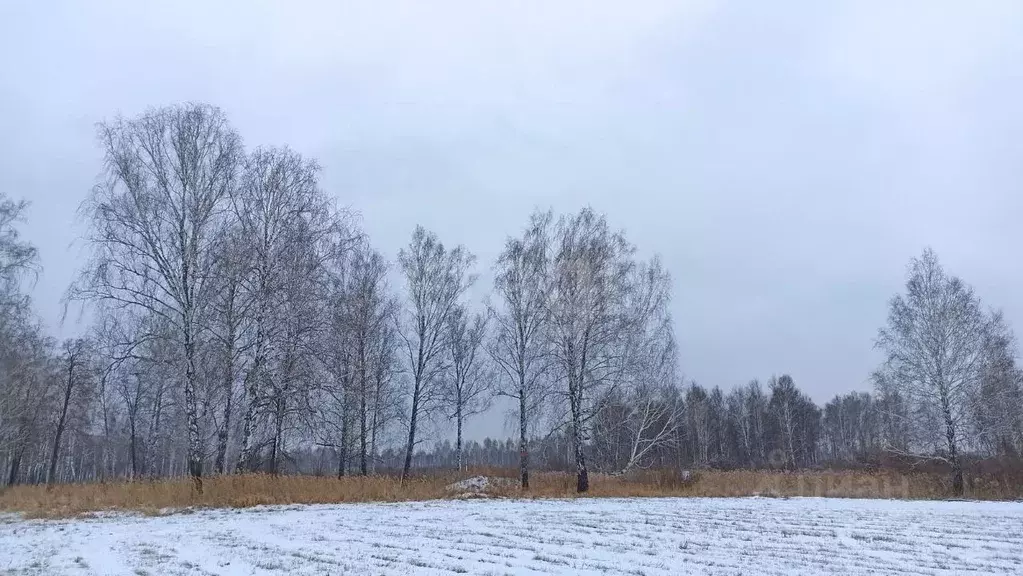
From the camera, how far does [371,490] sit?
19469 millimetres

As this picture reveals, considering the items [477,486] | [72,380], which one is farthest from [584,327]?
[72,380]

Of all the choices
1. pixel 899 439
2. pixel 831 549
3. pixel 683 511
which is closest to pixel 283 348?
pixel 683 511

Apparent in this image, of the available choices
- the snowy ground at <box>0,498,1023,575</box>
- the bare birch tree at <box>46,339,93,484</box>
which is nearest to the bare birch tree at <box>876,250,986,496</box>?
the snowy ground at <box>0,498,1023,575</box>

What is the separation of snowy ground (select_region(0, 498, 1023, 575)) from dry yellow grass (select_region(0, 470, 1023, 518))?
1.52 metres

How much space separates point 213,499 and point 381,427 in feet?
52.5

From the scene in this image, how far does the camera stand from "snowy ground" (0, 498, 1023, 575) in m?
7.95

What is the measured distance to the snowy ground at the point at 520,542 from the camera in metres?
7.95

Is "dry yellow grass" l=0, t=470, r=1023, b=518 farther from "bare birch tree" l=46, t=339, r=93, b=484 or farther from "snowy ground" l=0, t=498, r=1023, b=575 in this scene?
"bare birch tree" l=46, t=339, r=93, b=484

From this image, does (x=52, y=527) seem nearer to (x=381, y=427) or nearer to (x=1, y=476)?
(x=381, y=427)

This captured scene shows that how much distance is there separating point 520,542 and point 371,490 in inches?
412

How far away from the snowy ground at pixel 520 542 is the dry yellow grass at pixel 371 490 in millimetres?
1516

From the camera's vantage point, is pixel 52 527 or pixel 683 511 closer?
pixel 52 527

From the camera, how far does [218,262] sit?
18547 mm

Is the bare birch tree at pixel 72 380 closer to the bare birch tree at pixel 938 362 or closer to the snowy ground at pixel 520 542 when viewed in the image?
the snowy ground at pixel 520 542
